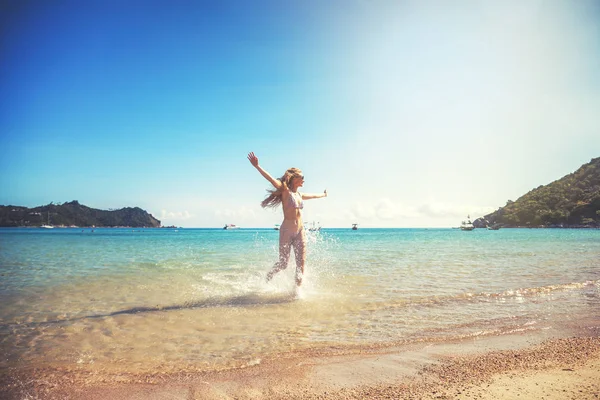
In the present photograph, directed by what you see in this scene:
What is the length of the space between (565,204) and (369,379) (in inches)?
5580

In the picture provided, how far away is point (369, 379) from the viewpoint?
358cm

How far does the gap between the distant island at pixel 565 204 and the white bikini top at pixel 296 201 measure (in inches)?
5013

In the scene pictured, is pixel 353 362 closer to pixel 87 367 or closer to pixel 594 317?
pixel 87 367

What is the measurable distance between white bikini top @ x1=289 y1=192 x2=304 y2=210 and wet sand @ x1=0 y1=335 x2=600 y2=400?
4.20 metres

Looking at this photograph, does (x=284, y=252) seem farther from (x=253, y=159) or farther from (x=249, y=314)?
(x=253, y=159)

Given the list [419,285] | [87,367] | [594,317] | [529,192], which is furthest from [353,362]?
[529,192]

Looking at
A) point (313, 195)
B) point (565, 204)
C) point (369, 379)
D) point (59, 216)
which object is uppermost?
point (565, 204)

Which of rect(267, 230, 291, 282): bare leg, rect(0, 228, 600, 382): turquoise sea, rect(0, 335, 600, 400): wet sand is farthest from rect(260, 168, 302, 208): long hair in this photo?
rect(0, 335, 600, 400): wet sand

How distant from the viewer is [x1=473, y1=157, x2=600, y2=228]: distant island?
10188 centimetres

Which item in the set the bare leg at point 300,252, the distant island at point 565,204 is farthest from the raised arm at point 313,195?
the distant island at point 565,204

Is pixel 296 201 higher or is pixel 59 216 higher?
pixel 59 216

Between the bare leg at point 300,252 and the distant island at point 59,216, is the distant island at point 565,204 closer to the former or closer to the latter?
the bare leg at point 300,252

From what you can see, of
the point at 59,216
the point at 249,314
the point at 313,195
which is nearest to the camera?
the point at 249,314

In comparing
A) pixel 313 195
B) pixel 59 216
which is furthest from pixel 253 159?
pixel 59 216
